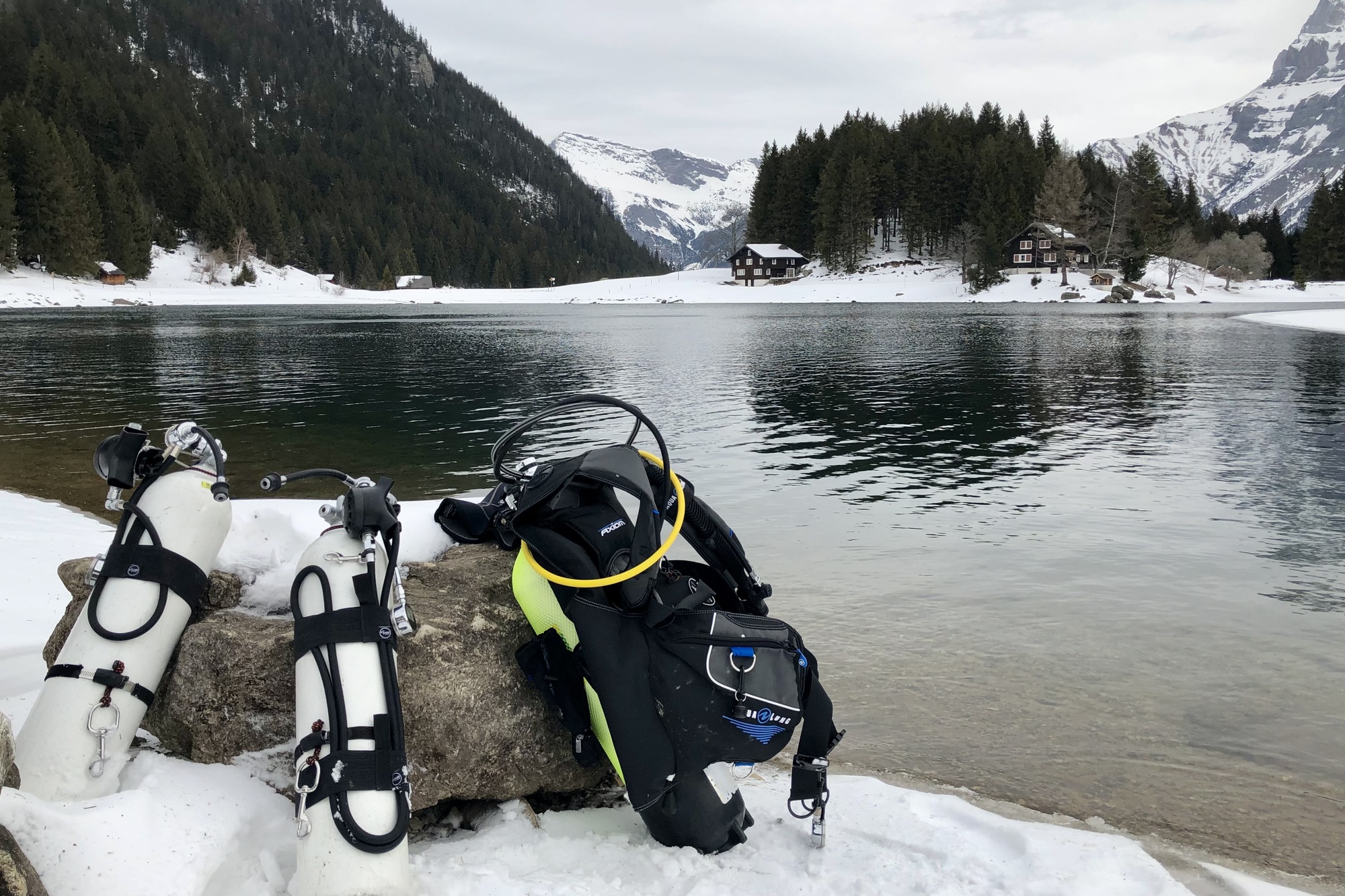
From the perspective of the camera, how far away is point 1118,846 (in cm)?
345

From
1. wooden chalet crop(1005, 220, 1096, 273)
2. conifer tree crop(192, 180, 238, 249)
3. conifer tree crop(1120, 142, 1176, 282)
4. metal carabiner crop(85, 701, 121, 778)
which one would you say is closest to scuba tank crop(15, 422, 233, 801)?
metal carabiner crop(85, 701, 121, 778)

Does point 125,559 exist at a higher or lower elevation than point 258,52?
lower

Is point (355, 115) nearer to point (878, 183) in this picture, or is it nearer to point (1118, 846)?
point (878, 183)

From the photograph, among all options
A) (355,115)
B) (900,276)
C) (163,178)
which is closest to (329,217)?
(163,178)

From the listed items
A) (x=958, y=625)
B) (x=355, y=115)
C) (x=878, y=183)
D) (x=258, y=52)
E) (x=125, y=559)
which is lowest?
(x=958, y=625)

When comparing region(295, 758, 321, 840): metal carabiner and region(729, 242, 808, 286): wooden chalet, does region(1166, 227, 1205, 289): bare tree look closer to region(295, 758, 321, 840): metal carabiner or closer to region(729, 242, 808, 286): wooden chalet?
A: region(729, 242, 808, 286): wooden chalet

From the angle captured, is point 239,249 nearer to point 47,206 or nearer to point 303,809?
point 47,206

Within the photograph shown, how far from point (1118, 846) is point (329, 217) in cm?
15198

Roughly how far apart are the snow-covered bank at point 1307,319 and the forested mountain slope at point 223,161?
91267 millimetres

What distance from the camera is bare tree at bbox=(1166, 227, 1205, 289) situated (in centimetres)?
8612

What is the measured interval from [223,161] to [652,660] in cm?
15404

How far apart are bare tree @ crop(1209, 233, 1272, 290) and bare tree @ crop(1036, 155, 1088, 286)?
17.7 m

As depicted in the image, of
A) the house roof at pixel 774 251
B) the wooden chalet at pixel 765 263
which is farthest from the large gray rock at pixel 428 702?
the house roof at pixel 774 251

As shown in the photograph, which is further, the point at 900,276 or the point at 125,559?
the point at 900,276
